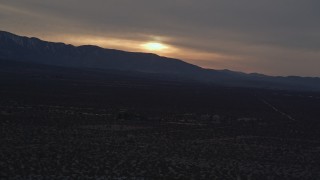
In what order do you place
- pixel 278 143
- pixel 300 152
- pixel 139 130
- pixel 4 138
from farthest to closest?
A: pixel 139 130 → pixel 278 143 → pixel 300 152 → pixel 4 138

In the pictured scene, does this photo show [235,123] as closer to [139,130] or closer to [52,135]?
[139,130]

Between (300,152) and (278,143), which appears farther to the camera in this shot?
(278,143)

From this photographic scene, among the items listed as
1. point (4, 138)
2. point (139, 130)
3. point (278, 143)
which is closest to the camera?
point (4, 138)

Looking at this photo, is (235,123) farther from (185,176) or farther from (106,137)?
(185,176)

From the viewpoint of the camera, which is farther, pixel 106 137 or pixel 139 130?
pixel 139 130

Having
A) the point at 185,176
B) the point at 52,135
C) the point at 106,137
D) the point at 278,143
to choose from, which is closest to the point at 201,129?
the point at 278,143

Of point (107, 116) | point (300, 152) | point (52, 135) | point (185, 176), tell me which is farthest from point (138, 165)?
point (107, 116)

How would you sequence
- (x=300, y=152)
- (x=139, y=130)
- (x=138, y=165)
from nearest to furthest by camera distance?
(x=138, y=165), (x=300, y=152), (x=139, y=130)

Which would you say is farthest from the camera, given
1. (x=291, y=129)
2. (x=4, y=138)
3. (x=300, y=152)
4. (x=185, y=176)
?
(x=291, y=129)

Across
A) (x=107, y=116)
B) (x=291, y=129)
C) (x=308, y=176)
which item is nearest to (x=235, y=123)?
(x=291, y=129)
